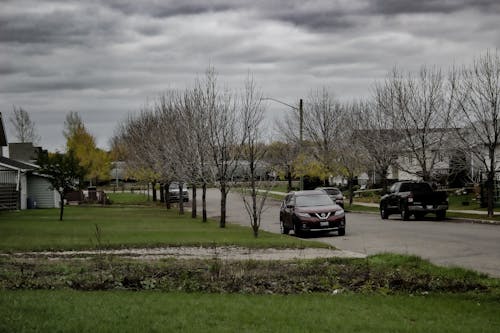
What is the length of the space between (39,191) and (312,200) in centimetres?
3186

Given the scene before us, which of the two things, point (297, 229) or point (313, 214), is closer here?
point (313, 214)

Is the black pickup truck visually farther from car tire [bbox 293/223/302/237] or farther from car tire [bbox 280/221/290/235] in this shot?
car tire [bbox 293/223/302/237]

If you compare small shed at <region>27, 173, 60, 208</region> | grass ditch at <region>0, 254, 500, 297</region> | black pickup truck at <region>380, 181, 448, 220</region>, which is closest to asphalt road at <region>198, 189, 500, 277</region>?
grass ditch at <region>0, 254, 500, 297</region>

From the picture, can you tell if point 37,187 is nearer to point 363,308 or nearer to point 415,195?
point 415,195

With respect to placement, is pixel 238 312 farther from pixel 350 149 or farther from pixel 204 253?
pixel 350 149

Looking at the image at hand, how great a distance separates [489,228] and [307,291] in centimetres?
1856

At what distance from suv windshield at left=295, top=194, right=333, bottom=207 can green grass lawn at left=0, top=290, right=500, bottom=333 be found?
16.7 m

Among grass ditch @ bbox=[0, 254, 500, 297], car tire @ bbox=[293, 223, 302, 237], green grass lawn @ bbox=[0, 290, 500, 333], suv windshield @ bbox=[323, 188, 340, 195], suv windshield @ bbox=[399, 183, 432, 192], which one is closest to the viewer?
green grass lawn @ bbox=[0, 290, 500, 333]

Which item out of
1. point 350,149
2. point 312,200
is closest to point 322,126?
point 350,149

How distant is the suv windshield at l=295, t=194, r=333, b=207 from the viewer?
2711cm

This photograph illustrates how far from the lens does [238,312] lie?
8.63m

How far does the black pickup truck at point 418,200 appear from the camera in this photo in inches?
1347

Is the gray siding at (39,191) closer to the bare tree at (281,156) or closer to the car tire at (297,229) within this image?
the bare tree at (281,156)

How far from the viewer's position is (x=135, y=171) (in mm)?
54781
